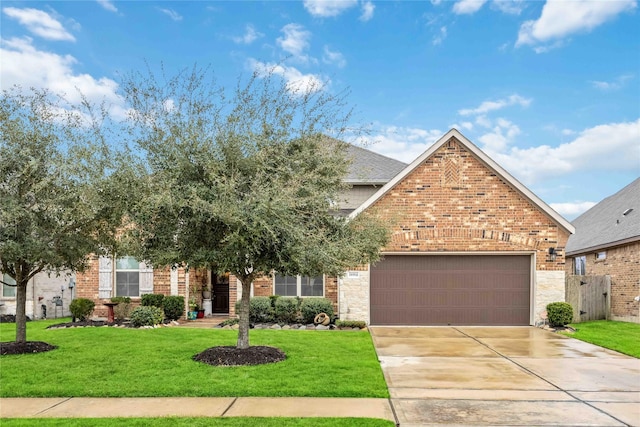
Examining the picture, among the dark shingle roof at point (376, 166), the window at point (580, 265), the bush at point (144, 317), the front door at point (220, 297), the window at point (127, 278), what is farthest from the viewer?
the window at point (580, 265)

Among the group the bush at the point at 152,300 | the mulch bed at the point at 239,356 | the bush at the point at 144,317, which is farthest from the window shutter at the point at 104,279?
the mulch bed at the point at 239,356

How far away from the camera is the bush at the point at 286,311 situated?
48.5ft

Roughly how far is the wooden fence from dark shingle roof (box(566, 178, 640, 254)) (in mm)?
1679

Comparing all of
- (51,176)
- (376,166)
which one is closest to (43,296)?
(51,176)

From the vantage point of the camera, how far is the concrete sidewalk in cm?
587

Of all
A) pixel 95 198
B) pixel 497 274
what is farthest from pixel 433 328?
pixel 95 198

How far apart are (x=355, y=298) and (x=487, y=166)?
555 cm

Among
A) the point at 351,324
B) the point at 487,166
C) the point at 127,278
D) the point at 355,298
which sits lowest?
the point at 351,324

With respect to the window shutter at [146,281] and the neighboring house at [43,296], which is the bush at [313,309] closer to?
the window shutter at [146,281]

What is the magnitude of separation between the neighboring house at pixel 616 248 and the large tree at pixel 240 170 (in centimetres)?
1230

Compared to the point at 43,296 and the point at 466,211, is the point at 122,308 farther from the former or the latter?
the point at 466,211

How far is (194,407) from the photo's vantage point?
6156 mm

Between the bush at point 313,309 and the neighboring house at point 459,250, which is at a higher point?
the neighboring house at point 459,250

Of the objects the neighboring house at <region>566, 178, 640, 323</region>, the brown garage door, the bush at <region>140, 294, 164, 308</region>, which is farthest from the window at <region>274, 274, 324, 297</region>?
the neighboring house at <region>566, 178, 640, 323</region>
